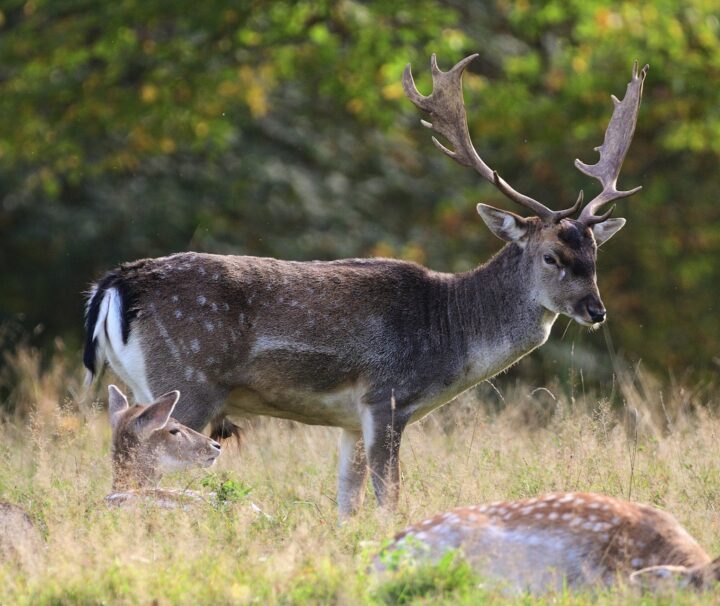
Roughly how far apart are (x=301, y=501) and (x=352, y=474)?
716 millimetres

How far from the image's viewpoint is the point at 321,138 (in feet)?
56.5

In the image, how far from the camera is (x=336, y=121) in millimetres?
17672

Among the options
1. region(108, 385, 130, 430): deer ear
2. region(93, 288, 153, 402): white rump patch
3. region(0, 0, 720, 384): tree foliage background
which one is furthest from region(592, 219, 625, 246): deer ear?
region(0, 0, 720, 384): tree foliage background

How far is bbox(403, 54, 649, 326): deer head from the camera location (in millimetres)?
7871

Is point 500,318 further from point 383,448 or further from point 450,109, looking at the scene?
point 450,109

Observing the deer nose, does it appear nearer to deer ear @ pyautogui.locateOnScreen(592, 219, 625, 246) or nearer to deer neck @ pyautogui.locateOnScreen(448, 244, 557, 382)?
deer neck @ pyautogui.locateOnScreen(448, 244, 557, 382)

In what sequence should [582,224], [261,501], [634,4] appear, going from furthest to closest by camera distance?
[634,4], [582,224], [261,501]

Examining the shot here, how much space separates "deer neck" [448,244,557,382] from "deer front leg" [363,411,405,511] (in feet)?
2.07

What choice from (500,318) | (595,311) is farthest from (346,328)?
(595,311)

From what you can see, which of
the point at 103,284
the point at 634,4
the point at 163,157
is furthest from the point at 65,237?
the point at 103,284

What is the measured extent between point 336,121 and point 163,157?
224cm

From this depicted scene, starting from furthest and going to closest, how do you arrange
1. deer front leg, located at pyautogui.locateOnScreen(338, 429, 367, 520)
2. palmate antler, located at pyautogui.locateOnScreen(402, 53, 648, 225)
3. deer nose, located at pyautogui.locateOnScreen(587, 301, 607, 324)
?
1. palmate antler, located at pyautogui.locateOnScreen(402, 53, 648, 225)
2. deer nose, located at pyautogui.locateOnScreen(587, 301, 607, 324)
3. deer front leg, located at pyautogui.locateOnScreen(338, 429, 367, 520)

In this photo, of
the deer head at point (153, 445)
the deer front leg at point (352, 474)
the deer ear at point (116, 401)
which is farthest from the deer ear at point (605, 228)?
the deer ear at point (116, 401)

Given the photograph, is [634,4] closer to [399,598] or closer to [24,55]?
[24,55]
